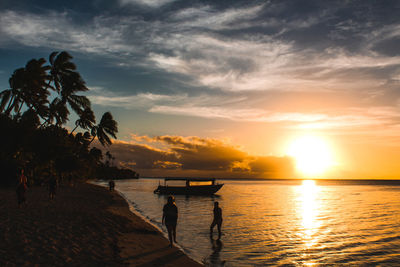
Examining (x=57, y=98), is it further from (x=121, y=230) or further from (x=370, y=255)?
(x=370, y=255)

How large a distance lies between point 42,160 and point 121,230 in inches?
1075

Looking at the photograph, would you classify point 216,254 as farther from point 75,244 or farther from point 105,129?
point 105,129

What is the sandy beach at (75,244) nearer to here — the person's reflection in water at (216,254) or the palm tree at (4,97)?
the person's reflection in water at (216,254)

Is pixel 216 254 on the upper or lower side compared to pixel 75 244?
lower

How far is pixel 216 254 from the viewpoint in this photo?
13352mm

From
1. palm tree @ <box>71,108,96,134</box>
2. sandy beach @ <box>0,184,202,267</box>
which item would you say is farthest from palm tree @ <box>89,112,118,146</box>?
sandy beach @ <box>0,184,202,267</box>

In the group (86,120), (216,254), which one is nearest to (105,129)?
(86,120)

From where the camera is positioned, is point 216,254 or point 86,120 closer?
point 216,254

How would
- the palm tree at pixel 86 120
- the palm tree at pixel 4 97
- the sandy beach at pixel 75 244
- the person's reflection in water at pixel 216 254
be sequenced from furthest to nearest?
the palm tree at pixel 86 120
the palm tree at pixel 4 97
the person's reflection in water at pixel 216 254
the sandy beach at pixel 75 244

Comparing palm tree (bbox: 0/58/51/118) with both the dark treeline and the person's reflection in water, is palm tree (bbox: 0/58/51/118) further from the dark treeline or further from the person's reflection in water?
the person's reflection in water

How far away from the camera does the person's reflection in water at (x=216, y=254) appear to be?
Result: 39.3 ft

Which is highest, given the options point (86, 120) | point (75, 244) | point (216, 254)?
point (86, 120)

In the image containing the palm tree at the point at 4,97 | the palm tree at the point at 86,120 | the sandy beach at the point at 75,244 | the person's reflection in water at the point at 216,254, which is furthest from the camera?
the palm tree at the point at 86,120

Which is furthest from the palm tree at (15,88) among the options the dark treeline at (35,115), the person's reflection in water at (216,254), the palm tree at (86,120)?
the person's reflection in water at (216,254)
